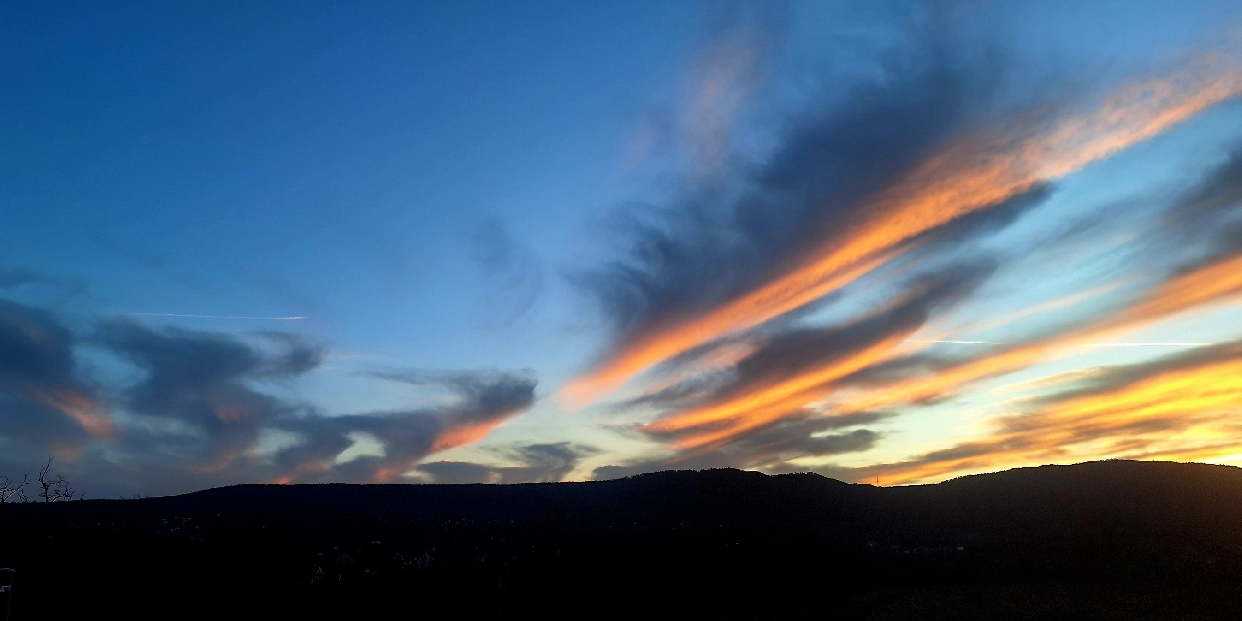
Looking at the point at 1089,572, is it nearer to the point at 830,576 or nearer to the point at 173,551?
the point at 830,576

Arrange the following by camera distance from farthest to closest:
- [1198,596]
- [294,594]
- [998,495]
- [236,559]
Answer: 1. [998,495]
2. [236,559]
3. [294,594]
4. [1198,596]

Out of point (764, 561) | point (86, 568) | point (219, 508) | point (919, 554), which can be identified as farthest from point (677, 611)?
point (219, 508)

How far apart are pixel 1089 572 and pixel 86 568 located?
7950 cm

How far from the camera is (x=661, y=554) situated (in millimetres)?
67625

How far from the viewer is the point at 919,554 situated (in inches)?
2473

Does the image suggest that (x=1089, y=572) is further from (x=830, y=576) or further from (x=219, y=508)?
(x=219, y=508)

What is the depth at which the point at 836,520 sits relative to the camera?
82625mm

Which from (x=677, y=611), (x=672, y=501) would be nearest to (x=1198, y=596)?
(x=677, y=611)

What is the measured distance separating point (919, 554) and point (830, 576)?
30.0 feet

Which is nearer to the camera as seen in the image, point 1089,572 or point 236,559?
point 1089,572

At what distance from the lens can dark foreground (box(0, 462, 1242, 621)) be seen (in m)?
51.6

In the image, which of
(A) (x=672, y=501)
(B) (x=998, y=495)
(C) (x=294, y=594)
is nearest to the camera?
(C) (x=294, y=594)

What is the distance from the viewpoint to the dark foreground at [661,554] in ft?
169

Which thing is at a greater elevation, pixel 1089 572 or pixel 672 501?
pixel 672 501
